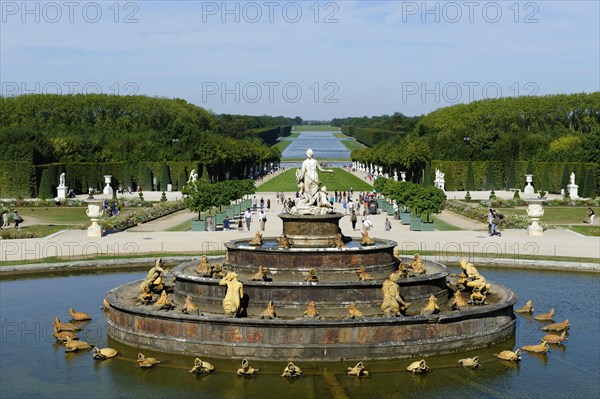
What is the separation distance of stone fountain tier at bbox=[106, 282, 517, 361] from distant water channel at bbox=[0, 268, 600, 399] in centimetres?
31

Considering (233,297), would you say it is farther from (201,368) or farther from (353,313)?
(353,313)

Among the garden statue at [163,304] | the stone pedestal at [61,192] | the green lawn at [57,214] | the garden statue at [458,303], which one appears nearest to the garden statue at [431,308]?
the garden statue at [458,303]

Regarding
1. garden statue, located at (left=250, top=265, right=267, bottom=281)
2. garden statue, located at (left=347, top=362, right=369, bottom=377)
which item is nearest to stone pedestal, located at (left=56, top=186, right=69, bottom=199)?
garden statue, located at (left=250, top=265, right=267, bottom=281)

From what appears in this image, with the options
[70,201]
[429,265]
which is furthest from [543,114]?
[429,265]

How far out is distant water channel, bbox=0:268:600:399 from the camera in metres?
18.2

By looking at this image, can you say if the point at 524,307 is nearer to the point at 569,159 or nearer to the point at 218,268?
the point at 218,268

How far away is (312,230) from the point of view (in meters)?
26.5

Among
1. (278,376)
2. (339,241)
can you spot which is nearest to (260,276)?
(339,241)

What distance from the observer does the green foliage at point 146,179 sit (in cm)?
8669

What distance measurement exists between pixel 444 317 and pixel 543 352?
2616 millimetres

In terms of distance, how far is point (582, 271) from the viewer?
1309 inches

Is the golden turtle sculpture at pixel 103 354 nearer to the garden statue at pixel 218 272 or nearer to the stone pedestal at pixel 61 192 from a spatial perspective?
the garden statue at pixel 218 272

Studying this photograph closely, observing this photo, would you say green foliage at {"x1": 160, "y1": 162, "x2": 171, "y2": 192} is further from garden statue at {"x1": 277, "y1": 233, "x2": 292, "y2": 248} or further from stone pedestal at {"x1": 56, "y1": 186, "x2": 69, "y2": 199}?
garden statue at {"x1": 277, "y1": 233, "x2": 292, "y2": 248}

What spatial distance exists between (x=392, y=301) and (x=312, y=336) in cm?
238
